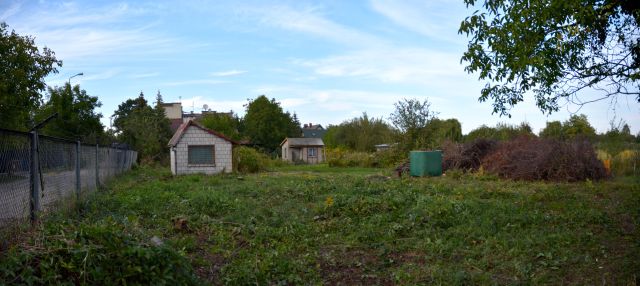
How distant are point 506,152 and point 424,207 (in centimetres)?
1133

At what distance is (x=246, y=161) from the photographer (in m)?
26.7

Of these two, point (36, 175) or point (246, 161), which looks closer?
point (36, 175)

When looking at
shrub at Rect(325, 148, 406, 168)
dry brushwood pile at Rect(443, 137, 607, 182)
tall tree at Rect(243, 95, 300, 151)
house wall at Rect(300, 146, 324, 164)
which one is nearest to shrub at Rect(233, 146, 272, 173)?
shrub at Rect(325, 148, 406, 168)

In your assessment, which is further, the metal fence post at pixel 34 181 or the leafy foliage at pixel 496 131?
the leafy foliage at pixel 496 131

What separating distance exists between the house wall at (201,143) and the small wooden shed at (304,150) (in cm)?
2596

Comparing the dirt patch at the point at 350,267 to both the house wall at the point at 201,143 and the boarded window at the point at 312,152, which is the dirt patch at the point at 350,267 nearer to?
the house wall at the point at 201,143

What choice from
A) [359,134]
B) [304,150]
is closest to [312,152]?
[304,150]

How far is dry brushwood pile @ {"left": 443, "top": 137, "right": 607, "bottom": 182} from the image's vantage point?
17.0 metres

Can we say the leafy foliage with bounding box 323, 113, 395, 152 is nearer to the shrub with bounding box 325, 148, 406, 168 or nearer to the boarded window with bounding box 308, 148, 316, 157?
the boarded window with bounding box 308, 148, 316, 157

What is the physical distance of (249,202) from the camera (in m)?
11.4

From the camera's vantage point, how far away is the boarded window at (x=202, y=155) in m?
24.6

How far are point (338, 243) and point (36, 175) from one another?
13.7 feet

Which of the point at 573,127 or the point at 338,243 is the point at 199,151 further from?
the point at 573,127

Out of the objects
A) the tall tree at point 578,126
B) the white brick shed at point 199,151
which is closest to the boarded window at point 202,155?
the white brick shed at point 199,151
